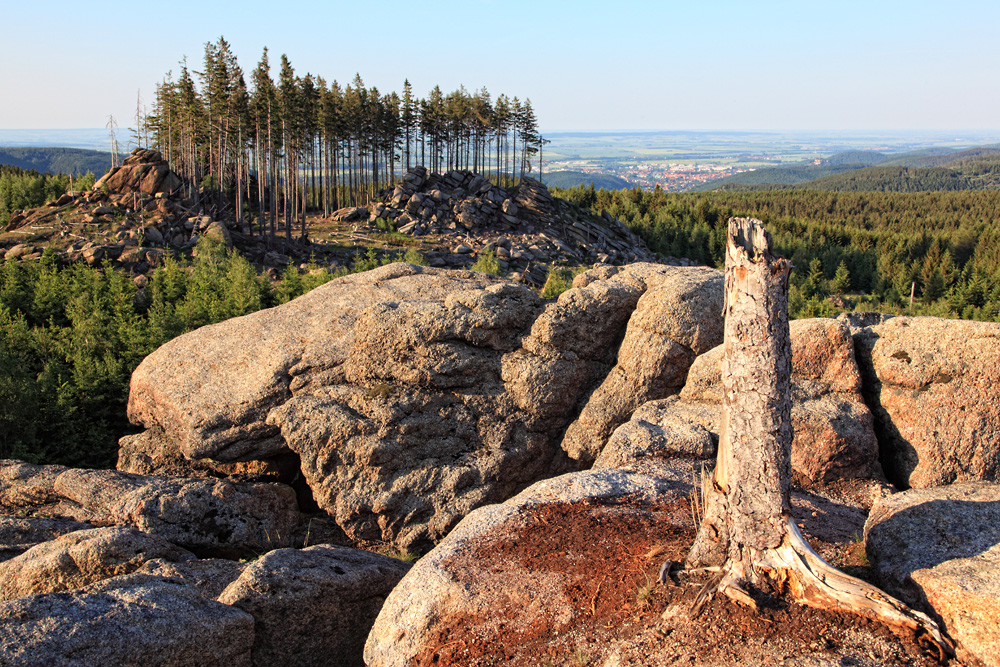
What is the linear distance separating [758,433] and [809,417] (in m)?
4.86

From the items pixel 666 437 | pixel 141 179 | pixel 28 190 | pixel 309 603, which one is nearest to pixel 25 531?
pixel 309 603

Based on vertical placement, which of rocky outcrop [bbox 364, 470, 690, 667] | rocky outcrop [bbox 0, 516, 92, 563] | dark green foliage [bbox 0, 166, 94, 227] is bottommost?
rocky outcrop [bbox 0, 516, 92, 563]

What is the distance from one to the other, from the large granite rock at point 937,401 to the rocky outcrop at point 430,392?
353 cm

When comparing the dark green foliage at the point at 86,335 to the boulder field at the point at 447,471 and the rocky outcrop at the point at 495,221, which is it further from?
the rocky outcrop at the point at 495,221

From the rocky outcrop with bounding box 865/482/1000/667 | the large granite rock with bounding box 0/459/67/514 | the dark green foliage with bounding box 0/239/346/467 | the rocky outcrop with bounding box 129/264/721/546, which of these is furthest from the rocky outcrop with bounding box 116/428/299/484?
the rocky outcrop with bounding box 865/482/1000/667

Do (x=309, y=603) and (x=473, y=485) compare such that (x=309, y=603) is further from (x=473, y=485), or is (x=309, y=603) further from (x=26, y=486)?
(x=26, y=486)

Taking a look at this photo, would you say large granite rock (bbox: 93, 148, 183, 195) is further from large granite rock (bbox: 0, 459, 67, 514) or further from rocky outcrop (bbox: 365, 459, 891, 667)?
rocky outcrop (bbox: 365, 459, 891, 667)

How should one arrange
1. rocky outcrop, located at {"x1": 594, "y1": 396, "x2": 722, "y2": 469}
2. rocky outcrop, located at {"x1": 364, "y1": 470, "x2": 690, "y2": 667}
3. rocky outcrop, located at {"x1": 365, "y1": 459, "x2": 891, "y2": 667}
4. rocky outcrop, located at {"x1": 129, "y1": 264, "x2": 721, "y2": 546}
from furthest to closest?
1. rocky outcrop, located at {"x1": 129, "y1": 264, "x2": 721, "y2": 546}
2. rocky outcrop, located at {"x1": 594, "y1": 396, "x2": 722, "y2": 469}
3. rocky outcrop, located at {"x1": 364, "y1": 470, "x2": 690, "y2": 667}
4. rocky outcrop, located at {"x1": 365, "y1": 459, "x2": 891, "y2": 667}

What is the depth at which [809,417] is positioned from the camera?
11211mm

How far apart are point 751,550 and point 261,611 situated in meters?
6.35

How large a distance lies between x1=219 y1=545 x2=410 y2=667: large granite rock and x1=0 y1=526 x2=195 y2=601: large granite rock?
2.11 meters

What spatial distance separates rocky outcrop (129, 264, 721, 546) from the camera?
1387 cm

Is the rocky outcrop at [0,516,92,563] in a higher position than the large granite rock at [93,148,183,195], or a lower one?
lower

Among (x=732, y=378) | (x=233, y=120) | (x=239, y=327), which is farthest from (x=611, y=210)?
(x=732, y=378)
